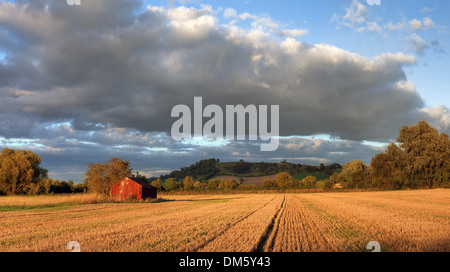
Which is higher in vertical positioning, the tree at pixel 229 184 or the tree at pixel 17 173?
the tree at pixel 17 173

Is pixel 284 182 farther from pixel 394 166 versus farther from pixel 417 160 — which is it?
pixel 417 160

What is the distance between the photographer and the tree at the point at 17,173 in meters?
76.9

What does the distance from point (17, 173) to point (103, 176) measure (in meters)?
32.9

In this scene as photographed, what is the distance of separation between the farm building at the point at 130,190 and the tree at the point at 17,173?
36.1 m

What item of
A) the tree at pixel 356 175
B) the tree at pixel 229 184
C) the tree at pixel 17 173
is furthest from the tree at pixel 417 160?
the tree at pixel 17 173

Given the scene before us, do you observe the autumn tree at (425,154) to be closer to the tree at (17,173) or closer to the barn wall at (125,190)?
the barn wall at (125,190)

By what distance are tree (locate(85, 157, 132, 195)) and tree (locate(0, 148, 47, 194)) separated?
96.0 ft

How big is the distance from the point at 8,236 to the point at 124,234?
16.8 feet

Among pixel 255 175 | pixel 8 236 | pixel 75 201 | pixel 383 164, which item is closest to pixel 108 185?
pixel 75 201

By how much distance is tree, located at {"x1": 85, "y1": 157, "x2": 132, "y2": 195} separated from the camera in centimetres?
5844
